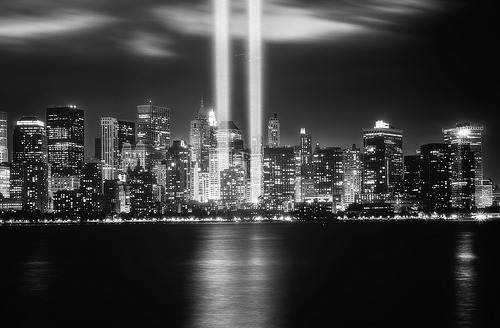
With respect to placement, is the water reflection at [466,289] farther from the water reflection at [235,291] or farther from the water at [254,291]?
the water reflection at [235,291]

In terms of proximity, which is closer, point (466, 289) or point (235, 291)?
point (466, 289)

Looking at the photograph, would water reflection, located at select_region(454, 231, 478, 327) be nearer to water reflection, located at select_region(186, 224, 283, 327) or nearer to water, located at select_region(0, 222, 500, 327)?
water, located at select_region(0, 222, 500, 327)

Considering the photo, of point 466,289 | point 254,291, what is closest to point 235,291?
point 254,291

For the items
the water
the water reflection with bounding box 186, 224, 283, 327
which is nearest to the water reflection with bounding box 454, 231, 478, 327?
the water

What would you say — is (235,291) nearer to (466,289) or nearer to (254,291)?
(254,291)

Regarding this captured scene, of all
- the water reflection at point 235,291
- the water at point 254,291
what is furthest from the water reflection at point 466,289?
the water reflection at point 235,291

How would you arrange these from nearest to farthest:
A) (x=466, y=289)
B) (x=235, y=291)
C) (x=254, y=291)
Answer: (x=466, y=289), (x=254, y=291), (x=235, y=291)
